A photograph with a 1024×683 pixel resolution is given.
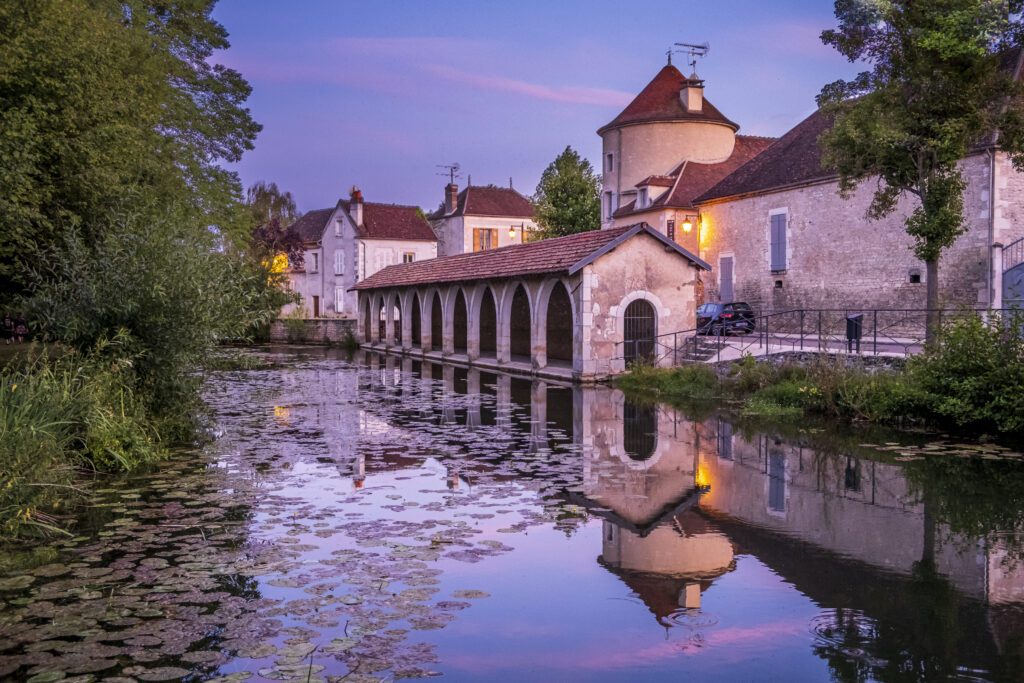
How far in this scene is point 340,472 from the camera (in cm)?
1010

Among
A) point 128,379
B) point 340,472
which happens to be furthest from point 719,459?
point 128,379

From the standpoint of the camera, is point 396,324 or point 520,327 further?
point 396,324

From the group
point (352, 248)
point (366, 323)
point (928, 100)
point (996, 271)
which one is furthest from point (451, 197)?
point (928, 100)

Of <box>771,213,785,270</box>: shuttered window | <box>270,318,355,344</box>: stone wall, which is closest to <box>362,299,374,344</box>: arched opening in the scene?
<box>270,318,355,344</box>: stone wall

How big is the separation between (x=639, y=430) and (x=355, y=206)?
42.0m

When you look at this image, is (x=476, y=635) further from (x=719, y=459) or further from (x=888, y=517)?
(x=719, y=459)

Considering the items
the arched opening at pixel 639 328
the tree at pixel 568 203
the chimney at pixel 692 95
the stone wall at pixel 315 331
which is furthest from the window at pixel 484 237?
the arched opening at pixel 639 328

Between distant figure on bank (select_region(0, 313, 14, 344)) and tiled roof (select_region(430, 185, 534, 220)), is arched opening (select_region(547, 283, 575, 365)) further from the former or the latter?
tiled roof (select_region(430, 185, 534, 220))

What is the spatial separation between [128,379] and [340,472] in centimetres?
350

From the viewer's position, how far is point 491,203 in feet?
182

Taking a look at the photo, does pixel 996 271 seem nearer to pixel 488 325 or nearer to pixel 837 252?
pixel 837 252

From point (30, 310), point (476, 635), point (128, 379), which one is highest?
point (30, 310)

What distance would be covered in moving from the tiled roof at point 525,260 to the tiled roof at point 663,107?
11495 millimetres

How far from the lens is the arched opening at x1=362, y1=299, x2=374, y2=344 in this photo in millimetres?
41312
